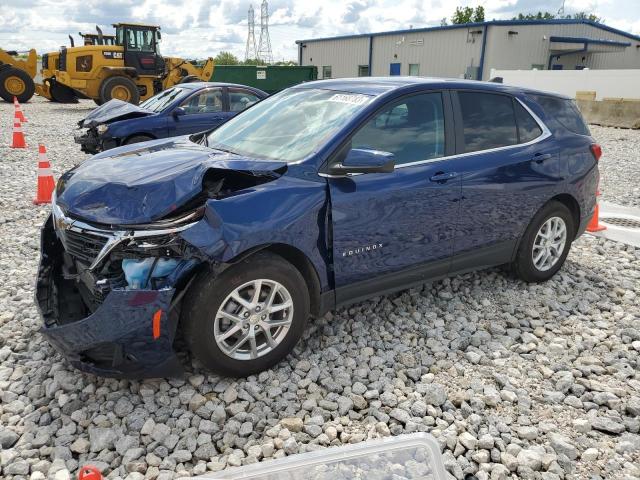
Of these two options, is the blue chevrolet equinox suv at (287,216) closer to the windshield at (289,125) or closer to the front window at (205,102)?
the windshield at (289,125)

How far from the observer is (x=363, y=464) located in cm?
227

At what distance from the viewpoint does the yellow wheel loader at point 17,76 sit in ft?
68.1

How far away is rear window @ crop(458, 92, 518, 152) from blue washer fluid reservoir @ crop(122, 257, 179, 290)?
236cm

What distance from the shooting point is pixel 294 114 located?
390cm

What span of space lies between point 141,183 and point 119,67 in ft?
58.8

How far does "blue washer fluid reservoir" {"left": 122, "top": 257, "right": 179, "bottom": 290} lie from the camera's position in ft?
9.23

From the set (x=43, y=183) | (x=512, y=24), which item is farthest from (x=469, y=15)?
(x=43, y=183)

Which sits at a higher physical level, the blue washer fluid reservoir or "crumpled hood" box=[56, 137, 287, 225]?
"crumpled hood" box=[56, 137, 287, 225]

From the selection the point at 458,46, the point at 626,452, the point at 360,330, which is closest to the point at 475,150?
the point at 360,330

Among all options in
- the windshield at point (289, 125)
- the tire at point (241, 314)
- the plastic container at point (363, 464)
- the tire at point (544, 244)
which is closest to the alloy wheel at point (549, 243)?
the tire at point (544, 244)

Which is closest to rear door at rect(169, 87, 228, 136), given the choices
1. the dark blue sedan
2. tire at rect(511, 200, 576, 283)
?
the dark blue sedan

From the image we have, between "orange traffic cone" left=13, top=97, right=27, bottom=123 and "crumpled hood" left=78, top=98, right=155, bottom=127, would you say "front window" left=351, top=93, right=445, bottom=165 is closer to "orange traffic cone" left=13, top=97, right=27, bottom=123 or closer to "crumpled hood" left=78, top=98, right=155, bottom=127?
"crumpled hood" left=78, top=98, right=155, bottom=127

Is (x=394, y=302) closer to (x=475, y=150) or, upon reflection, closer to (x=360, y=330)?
(x=360, y=330)

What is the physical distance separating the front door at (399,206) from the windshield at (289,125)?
226 millimetres
